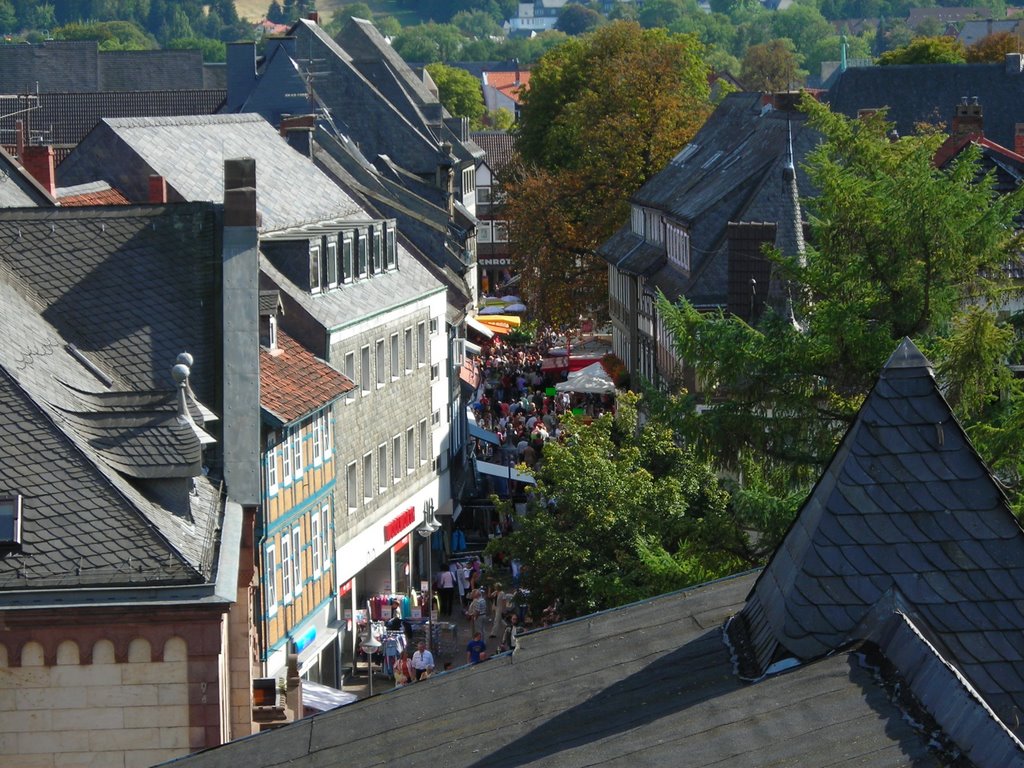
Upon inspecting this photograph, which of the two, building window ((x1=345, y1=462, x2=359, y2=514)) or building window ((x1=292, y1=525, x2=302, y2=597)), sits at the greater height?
building window ((x1=292, y1=525, x2=302, y2=597))

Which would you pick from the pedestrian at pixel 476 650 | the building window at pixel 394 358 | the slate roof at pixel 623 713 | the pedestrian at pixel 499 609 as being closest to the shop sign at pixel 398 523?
the building window at pixel 394 358

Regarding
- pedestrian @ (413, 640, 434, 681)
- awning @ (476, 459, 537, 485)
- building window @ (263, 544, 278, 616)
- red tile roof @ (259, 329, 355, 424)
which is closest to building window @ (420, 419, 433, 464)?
awning @ (476, 459, 537, 485)

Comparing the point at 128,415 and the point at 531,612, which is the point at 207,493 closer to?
the point at 128,415

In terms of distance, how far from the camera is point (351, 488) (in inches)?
1617

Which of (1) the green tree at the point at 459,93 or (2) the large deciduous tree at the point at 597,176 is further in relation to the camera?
(1) the green tree at the point at 459,93

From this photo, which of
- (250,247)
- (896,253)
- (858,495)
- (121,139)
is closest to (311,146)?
(121,139)

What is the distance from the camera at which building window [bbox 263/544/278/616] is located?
3162cm

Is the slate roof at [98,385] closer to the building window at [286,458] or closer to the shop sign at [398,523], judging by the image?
the building window at [286,458]

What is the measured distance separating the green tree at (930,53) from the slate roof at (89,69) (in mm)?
32737

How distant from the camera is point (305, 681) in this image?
33.8 metres

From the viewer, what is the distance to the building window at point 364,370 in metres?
41.4

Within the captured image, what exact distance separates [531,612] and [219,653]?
15065 mm

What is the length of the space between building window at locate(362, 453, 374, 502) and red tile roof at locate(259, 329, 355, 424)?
424 centimetres

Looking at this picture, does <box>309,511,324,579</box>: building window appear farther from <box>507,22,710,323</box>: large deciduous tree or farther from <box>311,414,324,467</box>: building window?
<box>507,22,710,323</box>: large deciduous tree
